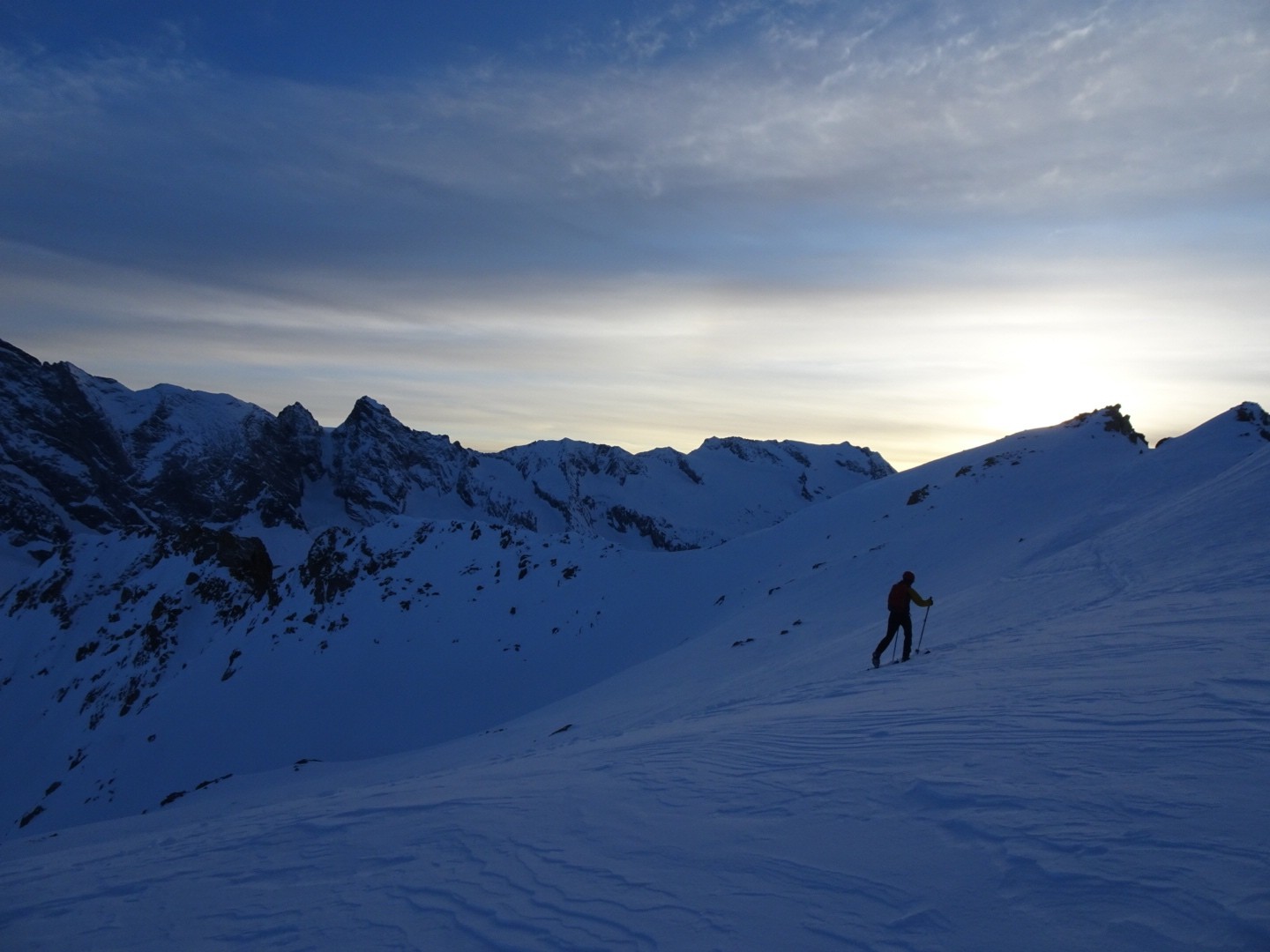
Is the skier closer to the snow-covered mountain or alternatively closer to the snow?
the snow-covered mountain

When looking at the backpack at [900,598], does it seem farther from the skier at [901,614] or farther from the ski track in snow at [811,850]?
the ski track in snow at [811,850]

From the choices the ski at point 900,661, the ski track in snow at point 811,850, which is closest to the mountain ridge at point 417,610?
the ski at point 900,661

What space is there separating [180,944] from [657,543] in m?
140

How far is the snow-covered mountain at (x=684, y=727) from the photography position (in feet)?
15.8

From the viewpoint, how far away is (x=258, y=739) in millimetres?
30500

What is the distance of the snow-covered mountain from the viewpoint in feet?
15.8

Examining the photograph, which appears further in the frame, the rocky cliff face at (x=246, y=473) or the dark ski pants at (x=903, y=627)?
the rocky cliff face at (x=246, y=473)

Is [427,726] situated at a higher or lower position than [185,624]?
lower

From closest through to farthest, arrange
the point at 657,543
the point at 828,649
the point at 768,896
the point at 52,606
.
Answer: the point at 768,896, the point at 828,649, the point at 52,606, the point at 657,543

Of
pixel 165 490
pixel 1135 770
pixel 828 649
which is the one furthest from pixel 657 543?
pixel 1135 770

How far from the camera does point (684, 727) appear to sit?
1295 cm

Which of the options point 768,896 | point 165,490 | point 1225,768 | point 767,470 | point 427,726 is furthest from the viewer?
point 767,470

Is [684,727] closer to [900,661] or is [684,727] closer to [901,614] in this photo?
[900,661]

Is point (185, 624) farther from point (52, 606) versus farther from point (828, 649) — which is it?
point (828, 649)
